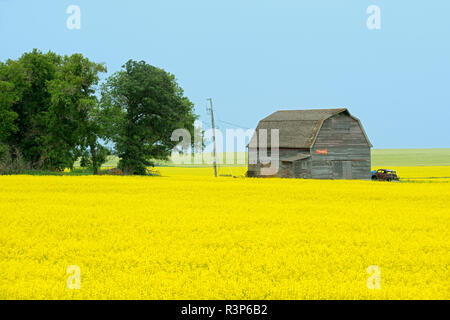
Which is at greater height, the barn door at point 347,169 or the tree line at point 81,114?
the tree line at point 81,114

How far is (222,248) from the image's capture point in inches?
605

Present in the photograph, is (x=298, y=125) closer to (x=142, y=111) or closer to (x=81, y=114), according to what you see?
(x=142, y=111)

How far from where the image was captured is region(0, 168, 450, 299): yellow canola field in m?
10.6

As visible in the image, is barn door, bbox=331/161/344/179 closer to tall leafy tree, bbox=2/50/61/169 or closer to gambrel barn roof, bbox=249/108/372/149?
gambrel barn roof, bbox=249/108/372/149

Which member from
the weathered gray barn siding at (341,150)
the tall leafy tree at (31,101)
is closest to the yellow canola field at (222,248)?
the weathered gray barn siding at (341,150)

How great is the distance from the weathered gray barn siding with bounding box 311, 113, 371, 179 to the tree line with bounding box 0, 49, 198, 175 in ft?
58.6

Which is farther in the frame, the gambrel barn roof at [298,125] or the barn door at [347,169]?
the barn door at [347,169]

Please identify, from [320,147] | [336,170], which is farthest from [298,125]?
[336,170]

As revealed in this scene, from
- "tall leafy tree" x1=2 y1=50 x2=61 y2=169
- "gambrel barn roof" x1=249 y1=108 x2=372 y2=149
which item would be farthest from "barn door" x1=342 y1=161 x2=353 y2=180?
"tall leafy tree" x1=2 y1=50 x2=61 y2=169

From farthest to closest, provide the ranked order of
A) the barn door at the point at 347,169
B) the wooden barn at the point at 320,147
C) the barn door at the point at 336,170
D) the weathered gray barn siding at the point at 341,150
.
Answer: the barn door at the point at 347,169
the barn door at the point at 336,170
the weathered gray barn siding at the point at 341,150
the wooden barn at the point at 320,147

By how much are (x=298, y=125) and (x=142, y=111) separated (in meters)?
19.2

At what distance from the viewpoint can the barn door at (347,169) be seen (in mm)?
59469

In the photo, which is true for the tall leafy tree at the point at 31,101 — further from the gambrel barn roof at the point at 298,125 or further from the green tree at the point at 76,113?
the gambrel barn roof at the point at 298,125
